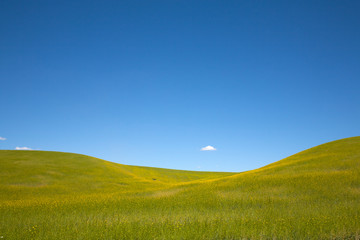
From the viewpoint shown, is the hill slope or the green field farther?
the hill slope

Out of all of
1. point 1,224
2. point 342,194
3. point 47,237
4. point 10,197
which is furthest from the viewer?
point 10,197

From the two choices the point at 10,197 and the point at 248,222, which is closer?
the point at 248,222

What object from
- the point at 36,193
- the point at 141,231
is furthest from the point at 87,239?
the point at 36,193

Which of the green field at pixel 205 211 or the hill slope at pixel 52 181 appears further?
the hill slope at pixel 52 181

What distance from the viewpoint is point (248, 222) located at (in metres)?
7.84

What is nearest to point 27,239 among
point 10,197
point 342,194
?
point 342,194

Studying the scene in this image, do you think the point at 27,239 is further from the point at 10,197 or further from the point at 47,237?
the point at 10,197

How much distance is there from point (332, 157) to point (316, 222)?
70.1 feet

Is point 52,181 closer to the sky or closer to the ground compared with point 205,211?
closer to the sky

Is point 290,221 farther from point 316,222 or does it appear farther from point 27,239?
point 27,239

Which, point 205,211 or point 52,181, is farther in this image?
point 52,181

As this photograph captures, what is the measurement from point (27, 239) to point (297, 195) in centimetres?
1422

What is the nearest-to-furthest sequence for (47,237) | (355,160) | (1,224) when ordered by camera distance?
(47,237) < (1,224) < (355,160)

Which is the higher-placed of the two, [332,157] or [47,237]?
[332,157]
